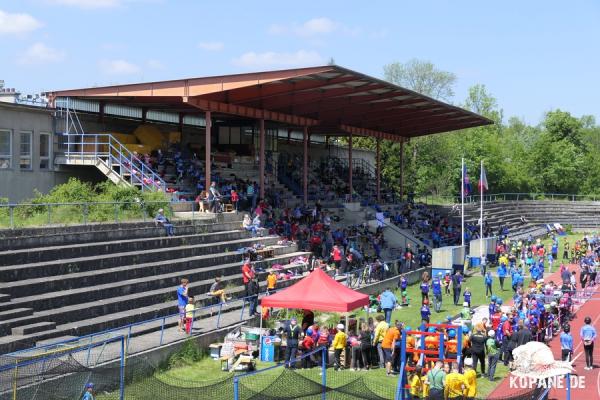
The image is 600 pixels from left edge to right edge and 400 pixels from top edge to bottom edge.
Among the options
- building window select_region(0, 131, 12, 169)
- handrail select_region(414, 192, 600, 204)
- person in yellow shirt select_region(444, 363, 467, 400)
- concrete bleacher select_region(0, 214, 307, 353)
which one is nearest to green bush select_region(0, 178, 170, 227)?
concrete bleacher select_region(0, 214, 307, 353)

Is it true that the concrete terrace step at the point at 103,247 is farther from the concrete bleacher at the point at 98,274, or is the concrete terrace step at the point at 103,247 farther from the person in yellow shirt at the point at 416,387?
the person in yellow shirt at the point at 416,387

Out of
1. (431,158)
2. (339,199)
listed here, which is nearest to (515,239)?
(339,199)

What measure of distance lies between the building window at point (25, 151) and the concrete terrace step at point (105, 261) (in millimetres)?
8087

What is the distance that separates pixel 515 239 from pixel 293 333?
3978cm

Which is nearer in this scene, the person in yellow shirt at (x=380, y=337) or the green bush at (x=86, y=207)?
the person in yellow shirt at (x=380, y=337)

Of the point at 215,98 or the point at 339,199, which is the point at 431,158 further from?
the point at 215,98

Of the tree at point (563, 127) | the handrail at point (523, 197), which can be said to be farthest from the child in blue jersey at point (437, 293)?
the tree at point (563, 127)

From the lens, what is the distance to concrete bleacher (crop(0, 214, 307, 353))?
1947 centimetres

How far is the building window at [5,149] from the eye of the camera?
29.9 meters

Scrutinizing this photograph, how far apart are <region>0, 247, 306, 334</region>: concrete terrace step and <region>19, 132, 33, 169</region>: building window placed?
30.0ft

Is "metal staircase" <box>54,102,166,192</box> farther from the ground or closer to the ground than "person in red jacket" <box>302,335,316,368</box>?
farther from the ground

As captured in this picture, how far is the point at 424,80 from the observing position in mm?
96250

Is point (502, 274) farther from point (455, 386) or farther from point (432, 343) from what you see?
point (455, 386)

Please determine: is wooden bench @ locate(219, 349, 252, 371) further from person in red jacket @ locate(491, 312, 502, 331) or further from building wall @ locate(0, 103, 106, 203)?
building wall @ locate(0, 103, 106, 203)
